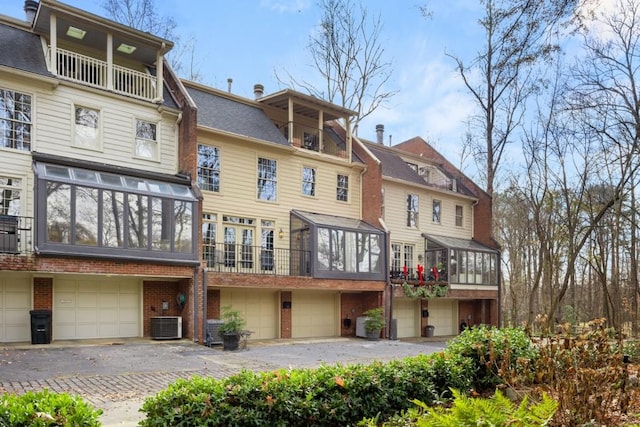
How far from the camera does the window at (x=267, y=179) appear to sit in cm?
1936

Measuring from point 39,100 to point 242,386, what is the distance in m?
12.3

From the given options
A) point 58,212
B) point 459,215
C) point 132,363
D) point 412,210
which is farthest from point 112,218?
point 459,215

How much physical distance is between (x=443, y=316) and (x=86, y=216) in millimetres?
18210

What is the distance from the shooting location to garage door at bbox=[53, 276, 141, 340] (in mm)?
14688

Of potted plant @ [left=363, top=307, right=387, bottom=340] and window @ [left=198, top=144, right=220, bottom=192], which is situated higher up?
window @ [left=198, top=144, right=220, bottom=192]

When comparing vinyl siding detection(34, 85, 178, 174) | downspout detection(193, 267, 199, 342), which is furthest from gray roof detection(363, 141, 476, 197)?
downspout detection(193, 267, 199, 342)

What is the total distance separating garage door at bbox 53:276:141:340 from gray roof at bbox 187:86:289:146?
6047 millimetres

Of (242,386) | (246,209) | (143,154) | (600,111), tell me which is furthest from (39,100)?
(600,111)

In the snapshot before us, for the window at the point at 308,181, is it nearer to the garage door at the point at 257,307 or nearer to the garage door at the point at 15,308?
the garage door at the point at 257,307

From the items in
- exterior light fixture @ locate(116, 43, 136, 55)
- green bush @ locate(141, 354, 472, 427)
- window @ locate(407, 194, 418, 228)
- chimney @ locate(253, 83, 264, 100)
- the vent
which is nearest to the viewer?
green bush @ locate(141, 354, 472, 427)

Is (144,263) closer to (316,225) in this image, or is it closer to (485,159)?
(316,225)

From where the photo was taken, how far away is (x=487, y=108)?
86.7ft

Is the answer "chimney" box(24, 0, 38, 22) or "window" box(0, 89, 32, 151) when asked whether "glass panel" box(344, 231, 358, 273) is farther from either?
"chimney" box(24, 0, 38, 22)

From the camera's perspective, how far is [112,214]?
1443 cm
